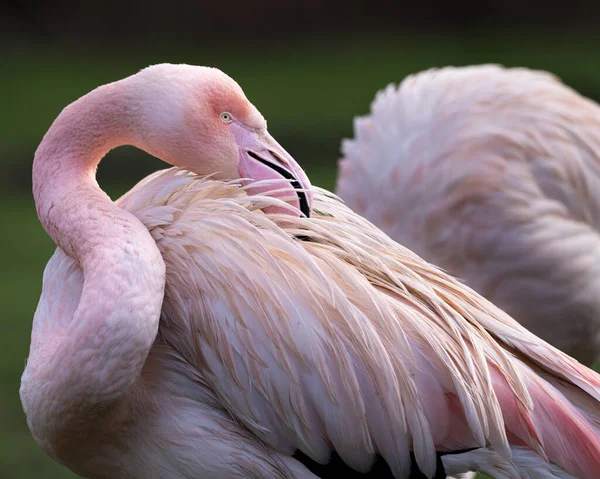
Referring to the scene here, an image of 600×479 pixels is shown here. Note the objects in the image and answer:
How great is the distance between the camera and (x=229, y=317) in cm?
206

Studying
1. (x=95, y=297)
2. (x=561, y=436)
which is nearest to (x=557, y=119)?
(x=561, y=436)

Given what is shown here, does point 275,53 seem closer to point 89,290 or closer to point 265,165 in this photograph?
point 265,165

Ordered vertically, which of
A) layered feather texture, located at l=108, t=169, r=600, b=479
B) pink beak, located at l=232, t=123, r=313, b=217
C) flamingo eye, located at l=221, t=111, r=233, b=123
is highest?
flamingo eye, located at l=221, t=111, r=233, b=123

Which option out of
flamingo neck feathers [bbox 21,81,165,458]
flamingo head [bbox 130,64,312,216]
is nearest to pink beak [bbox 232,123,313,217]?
flamingo head [bbox 130,64,312,216]

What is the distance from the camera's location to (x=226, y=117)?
2.17 meters

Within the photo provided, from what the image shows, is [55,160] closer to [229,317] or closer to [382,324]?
[229,317]

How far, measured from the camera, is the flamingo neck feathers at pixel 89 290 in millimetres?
1922

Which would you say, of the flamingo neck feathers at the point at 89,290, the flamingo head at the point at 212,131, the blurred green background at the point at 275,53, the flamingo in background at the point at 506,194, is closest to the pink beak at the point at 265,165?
the flamingo head at the point at 212,131

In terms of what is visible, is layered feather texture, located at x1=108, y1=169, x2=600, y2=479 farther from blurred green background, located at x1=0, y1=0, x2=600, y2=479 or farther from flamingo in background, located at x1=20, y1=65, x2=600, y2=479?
blurred green background, located at x1=0, y1=0, x2=600, y2=479

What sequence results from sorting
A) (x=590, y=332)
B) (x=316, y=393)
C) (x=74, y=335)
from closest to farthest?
(x=74, y=335) → (x=316, y=393) → (x=590, y=332)

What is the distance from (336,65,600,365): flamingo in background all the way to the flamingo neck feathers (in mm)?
1601

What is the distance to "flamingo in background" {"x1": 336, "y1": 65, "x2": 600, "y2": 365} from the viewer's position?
3.44 metres

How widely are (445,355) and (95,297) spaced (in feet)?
2.40

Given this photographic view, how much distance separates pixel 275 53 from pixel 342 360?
8885 millimetres
